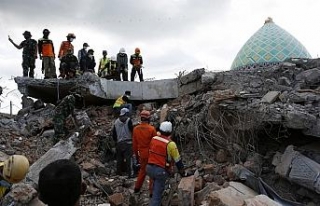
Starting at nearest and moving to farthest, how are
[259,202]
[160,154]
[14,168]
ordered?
1. [14,168]
2. [259,202]
3. [160,154]

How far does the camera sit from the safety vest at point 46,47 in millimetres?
10258

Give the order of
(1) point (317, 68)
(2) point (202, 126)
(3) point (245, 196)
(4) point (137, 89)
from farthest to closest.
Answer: (4) point (137, 89), (1) point (317, 68), (2) point (202, 126), (3) point (245, 196)

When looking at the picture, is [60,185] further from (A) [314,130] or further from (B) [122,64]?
(B) [122,64]

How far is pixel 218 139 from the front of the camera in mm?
7105

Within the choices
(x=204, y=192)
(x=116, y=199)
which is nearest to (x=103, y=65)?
(x=116, y=199)

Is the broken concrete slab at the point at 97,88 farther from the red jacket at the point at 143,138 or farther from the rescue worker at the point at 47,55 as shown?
the red jacket at the point at 143,138

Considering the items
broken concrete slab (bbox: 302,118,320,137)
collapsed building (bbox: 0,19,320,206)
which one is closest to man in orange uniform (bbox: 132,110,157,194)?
collapsed building (bbox: 0,19,320,206)

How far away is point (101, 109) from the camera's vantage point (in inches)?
412

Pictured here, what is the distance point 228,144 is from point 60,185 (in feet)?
16.9

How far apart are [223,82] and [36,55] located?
462 centimetres

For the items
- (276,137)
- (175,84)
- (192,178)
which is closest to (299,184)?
(276,137)

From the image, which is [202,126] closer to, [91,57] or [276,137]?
[276,137]

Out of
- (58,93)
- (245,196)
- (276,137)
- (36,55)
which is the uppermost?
(36,55)

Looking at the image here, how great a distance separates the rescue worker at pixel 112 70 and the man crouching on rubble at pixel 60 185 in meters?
9.29
